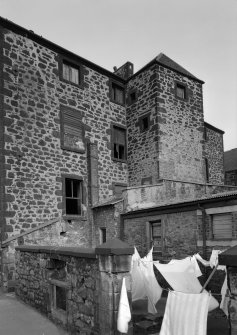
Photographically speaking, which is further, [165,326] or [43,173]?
[43,173]

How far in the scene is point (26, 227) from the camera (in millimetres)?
14117

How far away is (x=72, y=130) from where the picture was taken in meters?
16.8

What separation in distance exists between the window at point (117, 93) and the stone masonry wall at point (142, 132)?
17.1 inches

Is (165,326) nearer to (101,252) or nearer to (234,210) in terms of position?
(101,252)

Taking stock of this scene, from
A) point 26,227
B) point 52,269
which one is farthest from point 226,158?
point 52,269

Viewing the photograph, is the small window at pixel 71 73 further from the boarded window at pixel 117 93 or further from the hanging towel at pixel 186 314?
the hanging towel at pixel 186 314

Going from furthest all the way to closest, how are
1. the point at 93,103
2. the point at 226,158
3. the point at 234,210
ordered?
1. the point at 226,158
2. the point at 93,103
3. the point at 234,210

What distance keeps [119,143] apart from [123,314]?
48.5ft

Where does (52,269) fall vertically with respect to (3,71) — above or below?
below

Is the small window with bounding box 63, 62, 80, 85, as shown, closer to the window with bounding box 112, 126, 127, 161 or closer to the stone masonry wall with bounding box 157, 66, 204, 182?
the window with bounding box 112, 126, 127, 161

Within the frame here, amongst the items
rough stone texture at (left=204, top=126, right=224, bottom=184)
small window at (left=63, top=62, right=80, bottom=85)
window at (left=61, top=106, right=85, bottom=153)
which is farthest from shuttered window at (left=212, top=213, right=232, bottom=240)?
rough stone texture at (left=204, top=126, right=224, bottom=184)

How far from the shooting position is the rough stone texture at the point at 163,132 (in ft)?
60.0

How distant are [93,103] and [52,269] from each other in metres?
11.7

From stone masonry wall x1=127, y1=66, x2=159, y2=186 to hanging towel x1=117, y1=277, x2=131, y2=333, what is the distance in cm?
1273
